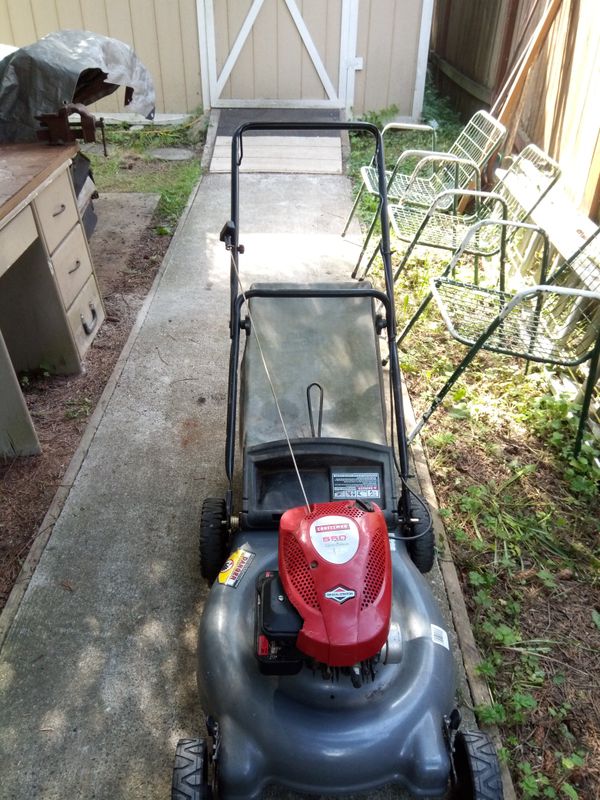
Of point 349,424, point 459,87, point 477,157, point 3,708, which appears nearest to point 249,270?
point 477,157

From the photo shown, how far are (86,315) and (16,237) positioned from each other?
998mm

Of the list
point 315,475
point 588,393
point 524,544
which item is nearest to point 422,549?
point 315,475

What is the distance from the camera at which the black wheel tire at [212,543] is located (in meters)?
2.18

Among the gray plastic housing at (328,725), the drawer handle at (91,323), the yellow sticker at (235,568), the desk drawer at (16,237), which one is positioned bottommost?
the drawer handle at (91,323)

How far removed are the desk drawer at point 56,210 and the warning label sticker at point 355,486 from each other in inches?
85.4

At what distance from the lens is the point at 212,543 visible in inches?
85.9

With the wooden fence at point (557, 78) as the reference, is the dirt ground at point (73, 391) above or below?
below

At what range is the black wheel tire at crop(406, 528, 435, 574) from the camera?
7.19ft

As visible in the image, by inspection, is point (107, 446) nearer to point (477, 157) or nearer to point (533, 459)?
point (533, 459)

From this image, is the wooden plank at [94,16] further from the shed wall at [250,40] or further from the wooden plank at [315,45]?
the wooden plank at [315,45]

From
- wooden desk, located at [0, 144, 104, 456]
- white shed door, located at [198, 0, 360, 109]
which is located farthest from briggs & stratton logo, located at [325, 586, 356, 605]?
white shed door, located at [198, 0, 360, 109]

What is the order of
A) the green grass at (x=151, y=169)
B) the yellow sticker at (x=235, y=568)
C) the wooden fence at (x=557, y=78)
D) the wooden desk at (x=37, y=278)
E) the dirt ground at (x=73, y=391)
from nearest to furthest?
the yellow sticker at (x=235, y=568), the dirt ground at (x=73, y=391), the wooden desk at (x=37, y=278), the wooden fence at (x=557, y=78), the green grass at (x=151, y=169)

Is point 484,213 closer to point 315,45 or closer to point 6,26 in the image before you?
point 315,45

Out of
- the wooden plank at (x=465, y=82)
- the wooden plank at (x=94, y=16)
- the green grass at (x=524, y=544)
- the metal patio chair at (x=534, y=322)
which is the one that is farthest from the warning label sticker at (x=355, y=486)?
the wooden plank at (x=94, y=16)
